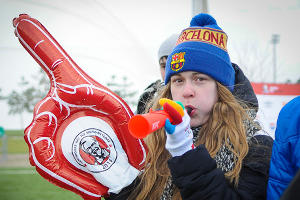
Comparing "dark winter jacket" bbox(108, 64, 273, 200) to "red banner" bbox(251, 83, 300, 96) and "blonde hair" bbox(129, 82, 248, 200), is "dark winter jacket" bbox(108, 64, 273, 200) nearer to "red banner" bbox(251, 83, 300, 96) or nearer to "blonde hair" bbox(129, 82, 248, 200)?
"blonde hair" bbox(129, 82, 248, 200)

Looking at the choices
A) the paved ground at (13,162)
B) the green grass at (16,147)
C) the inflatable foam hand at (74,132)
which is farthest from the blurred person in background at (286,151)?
the green grass at (16,147)

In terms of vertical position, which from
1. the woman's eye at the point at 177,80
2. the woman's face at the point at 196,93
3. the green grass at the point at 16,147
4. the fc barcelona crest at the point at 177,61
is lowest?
the green grass at the point at 16,147

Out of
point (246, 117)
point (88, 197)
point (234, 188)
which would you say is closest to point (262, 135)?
point (246, 117)

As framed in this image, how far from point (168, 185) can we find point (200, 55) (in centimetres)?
62

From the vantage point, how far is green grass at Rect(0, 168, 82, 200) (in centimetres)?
590

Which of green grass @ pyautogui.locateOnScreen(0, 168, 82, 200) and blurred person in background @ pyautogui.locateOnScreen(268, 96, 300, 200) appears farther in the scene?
green grass @ pyautogui.locateOnScreen(0, 168, 82, 200)

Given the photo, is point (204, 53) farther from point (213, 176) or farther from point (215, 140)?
point (213, 176)

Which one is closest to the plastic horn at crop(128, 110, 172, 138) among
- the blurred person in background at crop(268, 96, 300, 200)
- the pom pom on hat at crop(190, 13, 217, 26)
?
the blurred person in background at crop(268, 96, 300, 200)

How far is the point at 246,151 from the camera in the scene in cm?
121

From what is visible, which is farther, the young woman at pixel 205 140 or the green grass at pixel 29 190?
the green grass at pixel 29 190

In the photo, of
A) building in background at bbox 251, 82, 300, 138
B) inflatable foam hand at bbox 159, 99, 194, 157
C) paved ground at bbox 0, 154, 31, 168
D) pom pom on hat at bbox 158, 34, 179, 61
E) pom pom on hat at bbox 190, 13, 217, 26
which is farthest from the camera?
paved ground at bbox 0, 154, 31, 168

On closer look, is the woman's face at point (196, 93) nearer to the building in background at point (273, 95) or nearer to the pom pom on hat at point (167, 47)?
the pom pom on hat at point (167, 47)

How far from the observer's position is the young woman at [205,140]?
1.04m

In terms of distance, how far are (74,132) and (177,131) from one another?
65 centimetres
